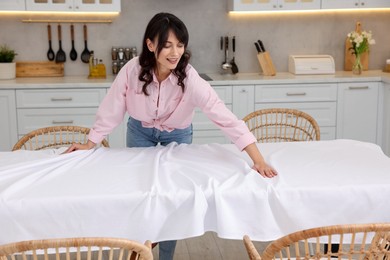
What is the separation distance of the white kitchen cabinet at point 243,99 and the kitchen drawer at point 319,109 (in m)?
0.09

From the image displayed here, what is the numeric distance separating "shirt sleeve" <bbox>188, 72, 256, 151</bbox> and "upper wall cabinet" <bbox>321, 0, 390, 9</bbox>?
8.18ft

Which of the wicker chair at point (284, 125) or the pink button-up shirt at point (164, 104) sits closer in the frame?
the pink button-up shirt at point (164, 104)

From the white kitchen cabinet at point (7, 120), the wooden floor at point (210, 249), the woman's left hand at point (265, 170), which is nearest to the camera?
the woman's left hand at point (265, 170)

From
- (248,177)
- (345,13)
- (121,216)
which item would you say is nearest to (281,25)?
(345,13)

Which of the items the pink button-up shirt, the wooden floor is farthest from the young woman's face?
the wooden floor

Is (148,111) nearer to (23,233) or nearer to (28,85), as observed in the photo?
(23,233)

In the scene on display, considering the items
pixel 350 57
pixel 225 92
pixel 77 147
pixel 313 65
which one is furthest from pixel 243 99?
pixel 77 147

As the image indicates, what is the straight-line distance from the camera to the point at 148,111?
2615 mm

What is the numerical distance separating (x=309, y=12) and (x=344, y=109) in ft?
3.08

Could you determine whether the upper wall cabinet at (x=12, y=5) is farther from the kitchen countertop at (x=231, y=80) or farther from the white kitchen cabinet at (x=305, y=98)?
the white kitchen cabinet at (x=305, y=98)

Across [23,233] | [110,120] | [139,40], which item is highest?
[139,40]

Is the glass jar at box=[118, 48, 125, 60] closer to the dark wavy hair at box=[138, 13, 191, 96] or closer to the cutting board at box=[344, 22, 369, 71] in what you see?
the cutting board at box=[344, 22, 369, 71]

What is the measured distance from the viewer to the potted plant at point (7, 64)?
14.7ft

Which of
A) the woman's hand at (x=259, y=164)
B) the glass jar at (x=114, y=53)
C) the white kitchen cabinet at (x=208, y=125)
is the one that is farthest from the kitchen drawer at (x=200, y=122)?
the woman's hand at (x=259, y=164)
